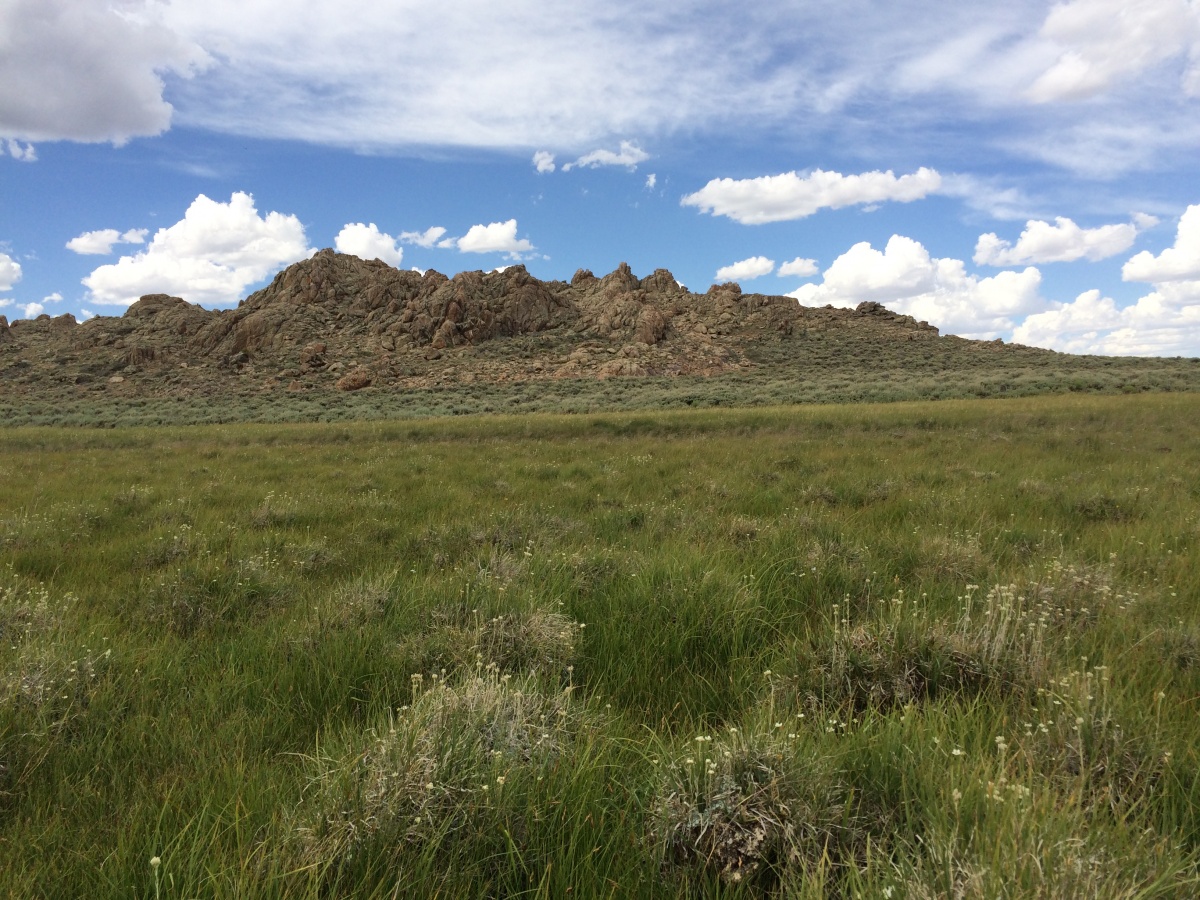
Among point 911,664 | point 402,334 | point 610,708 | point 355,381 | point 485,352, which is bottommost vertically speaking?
point 610,708

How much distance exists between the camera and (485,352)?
238ft

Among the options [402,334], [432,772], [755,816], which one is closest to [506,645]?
[432,772]

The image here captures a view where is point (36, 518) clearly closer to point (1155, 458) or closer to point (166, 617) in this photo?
point (166, 617)

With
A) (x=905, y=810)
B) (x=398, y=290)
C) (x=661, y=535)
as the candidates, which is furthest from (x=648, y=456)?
(x=398, y=290)

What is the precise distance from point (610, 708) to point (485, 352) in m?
72.3

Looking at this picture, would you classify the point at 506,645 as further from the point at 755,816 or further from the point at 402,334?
the point at 402,334

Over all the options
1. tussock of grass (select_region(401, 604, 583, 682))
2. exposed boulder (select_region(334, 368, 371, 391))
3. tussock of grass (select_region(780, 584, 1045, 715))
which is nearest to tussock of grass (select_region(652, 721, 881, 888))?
tussock of grass (select_region(780, 584, 1045, 715))

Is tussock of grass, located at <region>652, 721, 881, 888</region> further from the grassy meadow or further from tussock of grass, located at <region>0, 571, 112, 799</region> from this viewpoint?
tussock of grass, located at <region>0, 571, 112, 799</region>

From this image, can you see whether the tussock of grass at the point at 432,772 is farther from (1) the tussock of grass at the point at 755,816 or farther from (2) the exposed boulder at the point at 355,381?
(2) the exposed boulder at the point at 355,381

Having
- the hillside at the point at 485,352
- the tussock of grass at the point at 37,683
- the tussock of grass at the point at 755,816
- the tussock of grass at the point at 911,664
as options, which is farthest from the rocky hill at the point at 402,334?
the tussock of grass at the point at 755,816

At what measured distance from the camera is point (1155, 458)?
35.4ft

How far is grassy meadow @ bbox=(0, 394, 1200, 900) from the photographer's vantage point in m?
1.78

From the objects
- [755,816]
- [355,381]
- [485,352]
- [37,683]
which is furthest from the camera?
[485,352]

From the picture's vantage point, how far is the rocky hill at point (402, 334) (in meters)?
62.8
